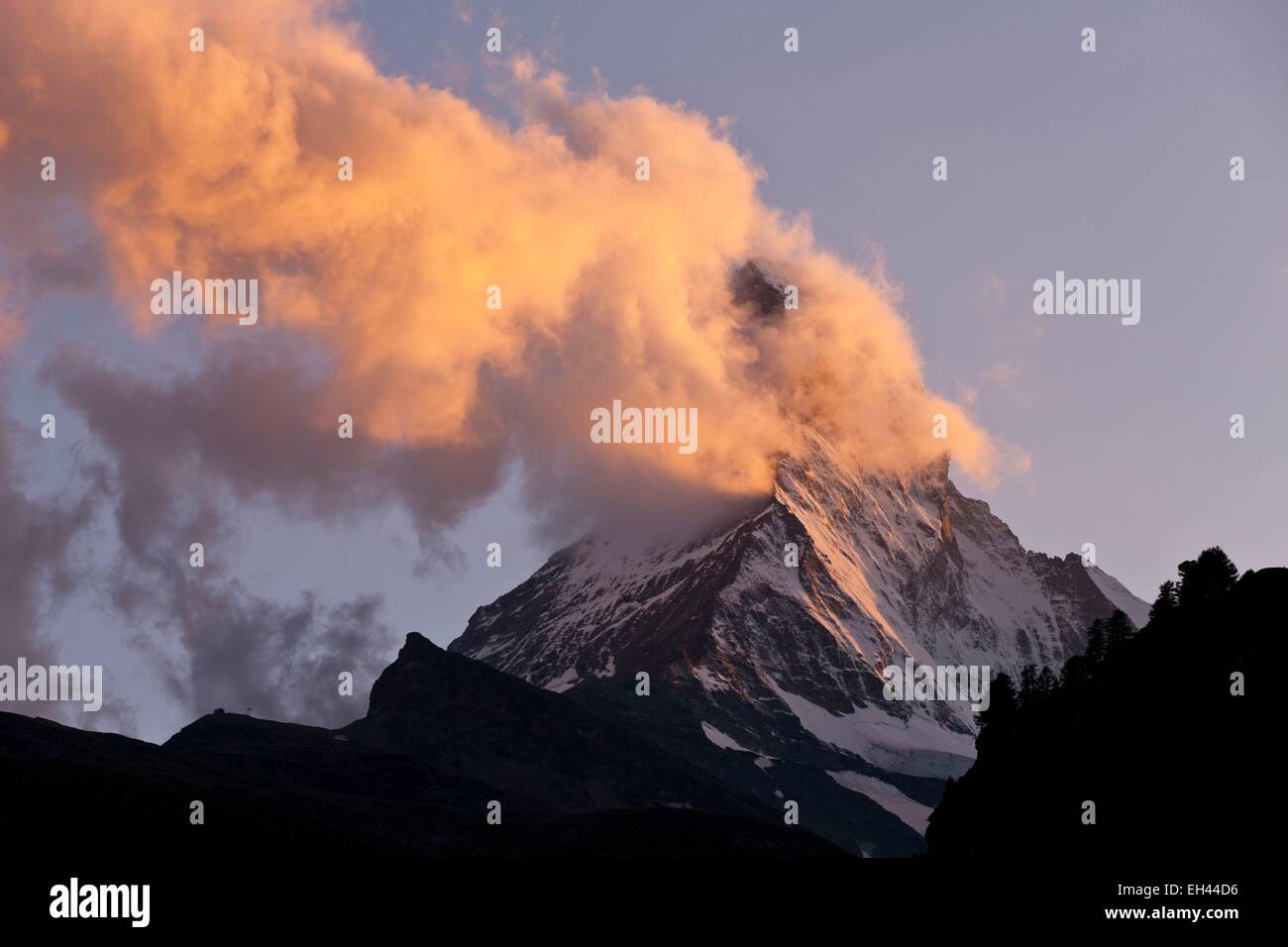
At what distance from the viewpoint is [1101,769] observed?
160875mm

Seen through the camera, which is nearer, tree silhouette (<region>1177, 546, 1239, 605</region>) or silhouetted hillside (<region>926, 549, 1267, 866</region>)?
silhouetted hillside (<region>926, 549, 1267, 866</region>)

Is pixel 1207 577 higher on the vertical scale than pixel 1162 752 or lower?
higher

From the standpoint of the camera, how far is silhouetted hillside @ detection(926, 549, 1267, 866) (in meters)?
134

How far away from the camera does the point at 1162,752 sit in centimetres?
15375

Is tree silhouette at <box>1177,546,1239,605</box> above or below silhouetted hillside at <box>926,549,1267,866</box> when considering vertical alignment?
above

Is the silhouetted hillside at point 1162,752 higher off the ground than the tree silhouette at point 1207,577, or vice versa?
the tree silhouette at point 1207,577

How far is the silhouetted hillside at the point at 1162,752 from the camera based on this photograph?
5266 inches

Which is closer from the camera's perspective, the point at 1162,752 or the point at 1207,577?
the point at 1162,752

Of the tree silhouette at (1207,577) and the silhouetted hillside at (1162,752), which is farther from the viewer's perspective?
the tree silhouette at (1207,577)
